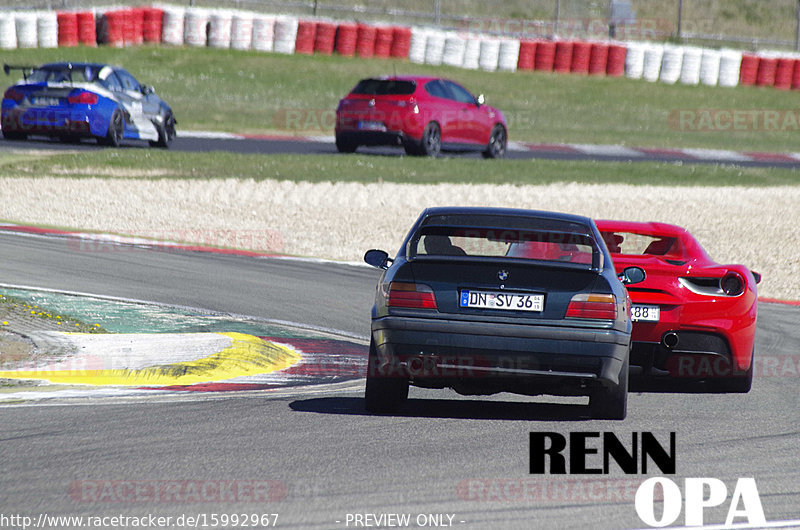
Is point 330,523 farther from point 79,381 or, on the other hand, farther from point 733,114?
point 733,114

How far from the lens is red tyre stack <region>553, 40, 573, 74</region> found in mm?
38844

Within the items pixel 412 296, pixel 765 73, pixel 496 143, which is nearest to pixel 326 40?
pixel 496 143

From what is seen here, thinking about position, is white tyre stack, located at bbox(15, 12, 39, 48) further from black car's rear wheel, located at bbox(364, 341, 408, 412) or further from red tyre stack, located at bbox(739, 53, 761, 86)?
black car's rear wheel, located at bbox(364, 341, 408, 412)

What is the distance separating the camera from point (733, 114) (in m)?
37.3

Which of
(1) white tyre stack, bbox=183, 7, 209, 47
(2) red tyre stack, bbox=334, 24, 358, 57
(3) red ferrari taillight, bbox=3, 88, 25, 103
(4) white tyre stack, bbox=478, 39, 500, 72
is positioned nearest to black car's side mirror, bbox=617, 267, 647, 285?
(3) red ferrari taillight, bbox=3, 88, 25, 103

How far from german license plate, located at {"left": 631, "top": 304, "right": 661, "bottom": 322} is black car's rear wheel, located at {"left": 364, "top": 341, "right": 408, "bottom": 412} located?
6.51 ft

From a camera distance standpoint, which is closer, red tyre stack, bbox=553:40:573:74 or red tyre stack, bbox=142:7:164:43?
red tyre stack, bbox=142:7:164:43

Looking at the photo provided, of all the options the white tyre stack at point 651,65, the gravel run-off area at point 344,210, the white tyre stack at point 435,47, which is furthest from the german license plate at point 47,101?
the white tyre stack at point 651,65

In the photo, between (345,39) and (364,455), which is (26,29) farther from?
(364,455)

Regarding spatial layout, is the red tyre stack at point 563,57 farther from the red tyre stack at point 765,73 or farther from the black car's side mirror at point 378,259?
the black car's side mirror at point 378,259

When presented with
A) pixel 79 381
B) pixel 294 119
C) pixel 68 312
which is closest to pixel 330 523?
pixel 79 381

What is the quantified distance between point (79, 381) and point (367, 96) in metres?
15.8

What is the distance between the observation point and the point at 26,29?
112 feet

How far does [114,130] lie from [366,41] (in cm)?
1581
